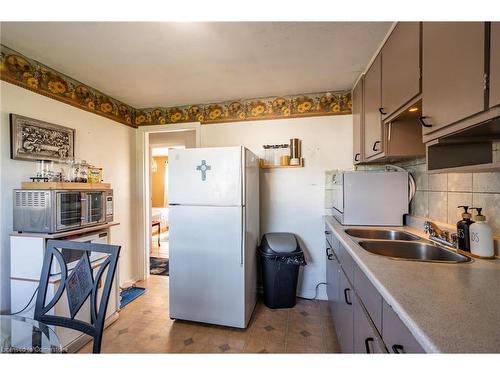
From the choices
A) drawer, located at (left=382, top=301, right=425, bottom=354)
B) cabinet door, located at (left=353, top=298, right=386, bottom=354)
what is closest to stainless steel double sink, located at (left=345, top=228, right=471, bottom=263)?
cabinet door, located at (left=353, top=298, right=386, bottom=354)

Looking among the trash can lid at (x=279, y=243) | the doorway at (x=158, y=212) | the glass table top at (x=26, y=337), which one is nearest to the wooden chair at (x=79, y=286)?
the glass table top at (x=26, y=337)

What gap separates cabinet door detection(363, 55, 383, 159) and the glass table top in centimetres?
209

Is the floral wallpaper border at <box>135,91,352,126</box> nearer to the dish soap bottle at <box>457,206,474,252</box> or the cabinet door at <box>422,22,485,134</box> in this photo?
the cabinet door at <box>422,22,485,134</box>

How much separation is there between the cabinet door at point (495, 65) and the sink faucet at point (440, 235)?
865 mm

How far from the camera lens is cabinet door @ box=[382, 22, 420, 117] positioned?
45.6 inches

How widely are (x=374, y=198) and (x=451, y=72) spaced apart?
3.97 ft

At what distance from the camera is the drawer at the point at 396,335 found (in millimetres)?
650

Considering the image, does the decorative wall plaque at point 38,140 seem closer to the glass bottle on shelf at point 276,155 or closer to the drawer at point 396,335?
the glass bottle on shelf at point 276,155

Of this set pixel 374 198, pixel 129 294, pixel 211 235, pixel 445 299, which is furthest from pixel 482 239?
pixel 129 294

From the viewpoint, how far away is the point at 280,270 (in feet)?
7.50

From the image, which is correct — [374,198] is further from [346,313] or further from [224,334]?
[224,334]

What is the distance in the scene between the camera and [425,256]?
1.37 meters
